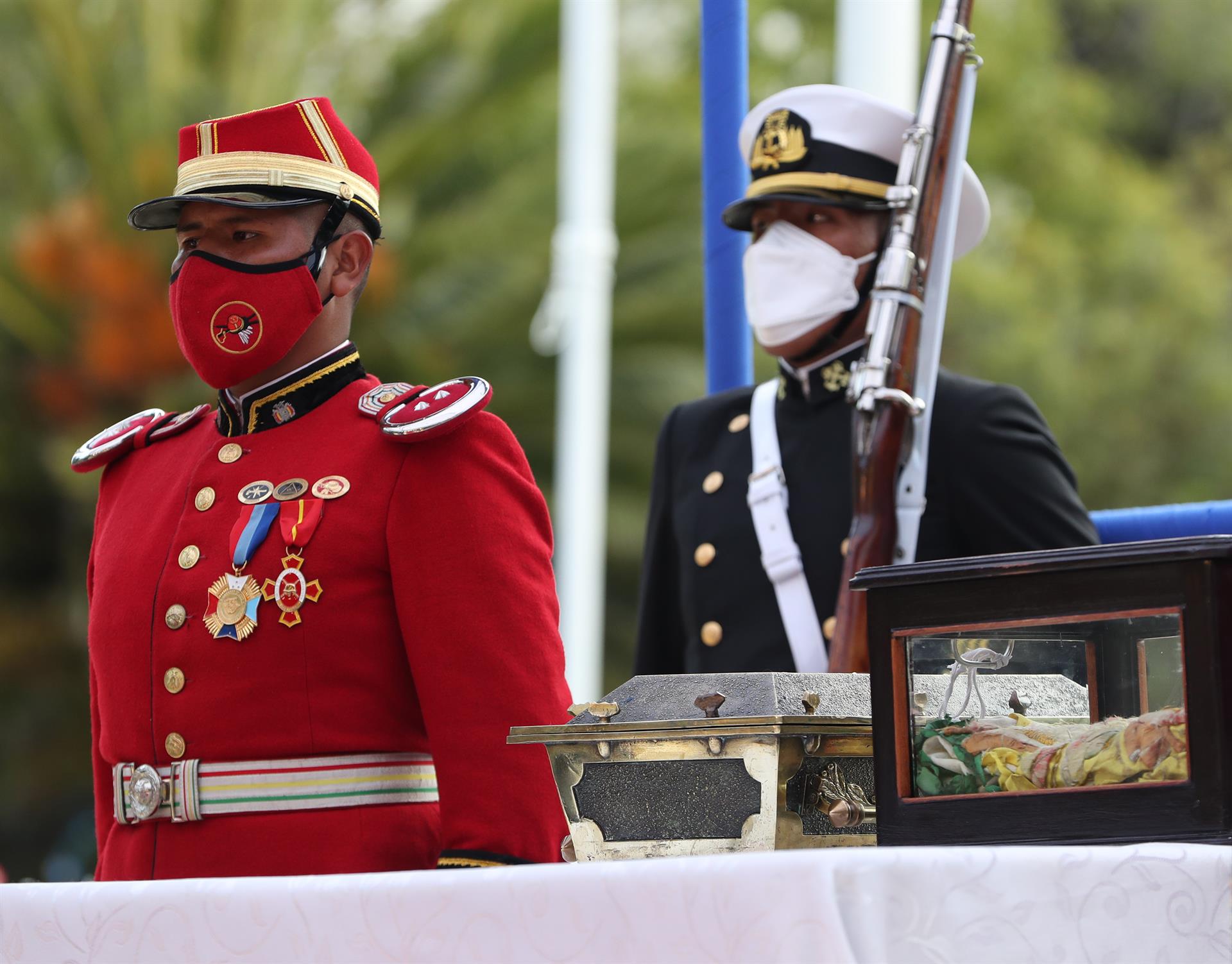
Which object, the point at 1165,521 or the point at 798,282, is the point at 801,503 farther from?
the point at 1165,521

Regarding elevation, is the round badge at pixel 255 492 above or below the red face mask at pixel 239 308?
below

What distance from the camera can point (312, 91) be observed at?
464 inches

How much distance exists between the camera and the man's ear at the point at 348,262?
2.57 metres

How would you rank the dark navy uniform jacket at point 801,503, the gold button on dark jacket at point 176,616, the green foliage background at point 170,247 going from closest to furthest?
1. the gold button on dark jacket at point 176,616
2. the dark navy uniform jacket at point 801,503
3. the green foliage background at point 170,247

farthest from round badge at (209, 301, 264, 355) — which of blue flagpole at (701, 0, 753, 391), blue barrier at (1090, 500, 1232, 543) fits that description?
blue barrier at (1090, 500, 1232, 543)

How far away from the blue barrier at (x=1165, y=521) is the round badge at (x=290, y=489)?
1211 millimetres

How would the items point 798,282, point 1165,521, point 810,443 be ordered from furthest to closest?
1. point 810,443
2. point 798,282
3. point 1165,521

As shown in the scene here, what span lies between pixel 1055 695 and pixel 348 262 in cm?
129

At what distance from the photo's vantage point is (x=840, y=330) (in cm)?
323

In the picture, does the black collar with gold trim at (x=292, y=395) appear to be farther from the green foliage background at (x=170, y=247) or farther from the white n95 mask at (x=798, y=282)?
the green foliage background at (x=170, y=247)

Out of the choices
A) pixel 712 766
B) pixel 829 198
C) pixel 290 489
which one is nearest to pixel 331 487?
pixel 290 489

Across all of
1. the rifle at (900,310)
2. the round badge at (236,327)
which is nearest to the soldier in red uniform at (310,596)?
the round badge at (236,327)

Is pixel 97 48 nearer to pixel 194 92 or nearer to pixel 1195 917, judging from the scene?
pixel 194 92

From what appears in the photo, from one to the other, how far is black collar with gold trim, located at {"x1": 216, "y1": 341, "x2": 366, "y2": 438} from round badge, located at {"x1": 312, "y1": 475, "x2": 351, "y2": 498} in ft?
0.53
